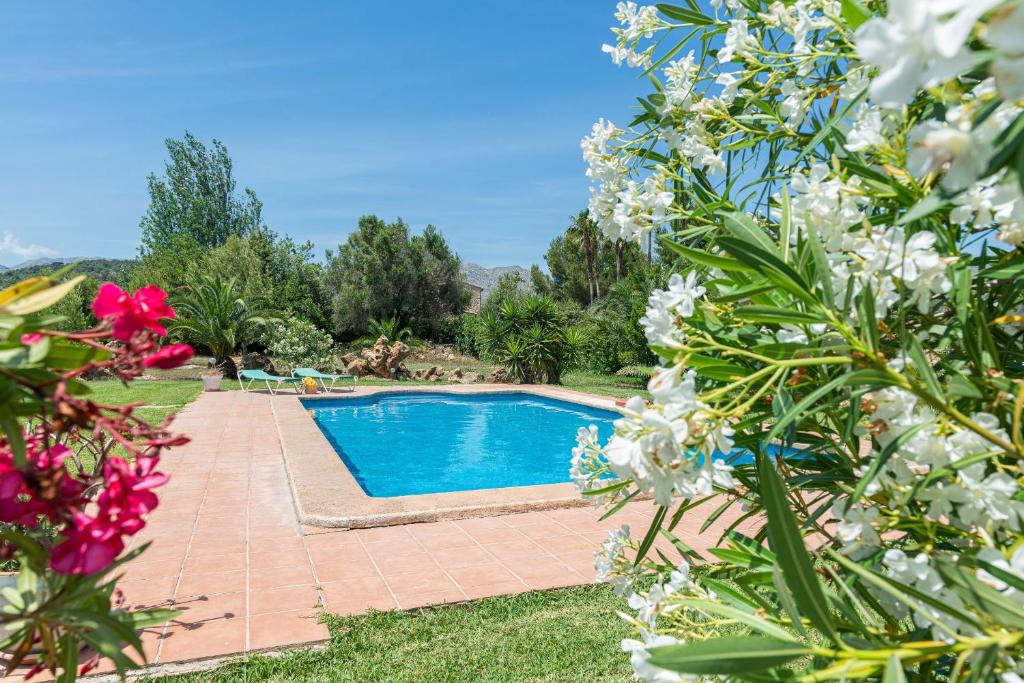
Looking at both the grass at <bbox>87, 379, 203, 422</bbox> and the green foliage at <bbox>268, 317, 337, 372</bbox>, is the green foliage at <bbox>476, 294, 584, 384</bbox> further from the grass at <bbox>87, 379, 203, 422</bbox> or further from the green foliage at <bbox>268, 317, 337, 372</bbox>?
the grass at <bbox>87, 379, 203, 422</bbox>

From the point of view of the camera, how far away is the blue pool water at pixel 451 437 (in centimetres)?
916

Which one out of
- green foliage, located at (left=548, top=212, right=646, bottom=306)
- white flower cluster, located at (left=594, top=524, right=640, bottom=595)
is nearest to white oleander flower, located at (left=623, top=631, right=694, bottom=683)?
white flower cluster, located at (left=594, top=524, right=640, bottom=595)

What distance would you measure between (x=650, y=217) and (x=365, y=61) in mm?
26715

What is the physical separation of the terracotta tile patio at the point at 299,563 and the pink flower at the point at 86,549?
286 centimetres

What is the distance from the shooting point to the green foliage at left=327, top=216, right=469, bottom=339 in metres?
27.1

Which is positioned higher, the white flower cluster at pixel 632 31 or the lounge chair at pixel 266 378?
the white flower cluster at pixel 632 31

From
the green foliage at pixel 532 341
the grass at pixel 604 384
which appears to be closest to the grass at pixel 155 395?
the green foliage at pixel 532 341

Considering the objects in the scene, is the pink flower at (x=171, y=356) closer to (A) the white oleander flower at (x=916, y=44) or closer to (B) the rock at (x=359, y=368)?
(A) the white oleander flower at (x=916, y=44)

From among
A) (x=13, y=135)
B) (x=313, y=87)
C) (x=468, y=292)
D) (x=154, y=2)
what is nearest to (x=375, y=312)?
(x=468, y=292)

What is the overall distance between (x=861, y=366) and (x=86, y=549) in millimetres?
1005

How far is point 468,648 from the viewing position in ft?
10.5

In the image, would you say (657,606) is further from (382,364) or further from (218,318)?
(218,318)

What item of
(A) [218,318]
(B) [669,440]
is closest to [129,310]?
(B) [669,440]

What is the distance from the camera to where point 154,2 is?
44.5ft
